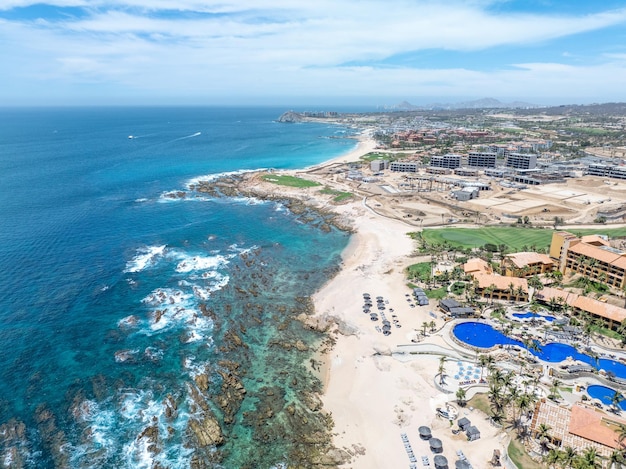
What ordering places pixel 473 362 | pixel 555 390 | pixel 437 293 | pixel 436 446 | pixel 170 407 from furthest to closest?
pixel 437 293
pixel 473 362
pixel 170 407
pixel 555 390
pixel 436 446

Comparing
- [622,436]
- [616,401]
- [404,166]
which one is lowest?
[616,401]

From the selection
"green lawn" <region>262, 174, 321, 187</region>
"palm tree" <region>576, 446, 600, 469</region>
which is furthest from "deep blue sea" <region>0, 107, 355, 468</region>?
"green lawn" <region>262, 174, 321, 187</region>

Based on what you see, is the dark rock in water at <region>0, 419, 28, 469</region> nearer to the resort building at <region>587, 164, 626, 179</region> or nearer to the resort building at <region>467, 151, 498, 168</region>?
the resort building at <region>467, 151, 498, 168</region>

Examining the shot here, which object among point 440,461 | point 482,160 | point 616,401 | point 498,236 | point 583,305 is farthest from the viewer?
point 482,160

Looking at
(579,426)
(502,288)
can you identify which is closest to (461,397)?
(579,426)

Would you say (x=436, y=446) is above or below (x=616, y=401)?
below

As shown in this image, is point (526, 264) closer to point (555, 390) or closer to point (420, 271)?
point (420, 271)

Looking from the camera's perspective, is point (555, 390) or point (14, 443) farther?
point (555, 390)
